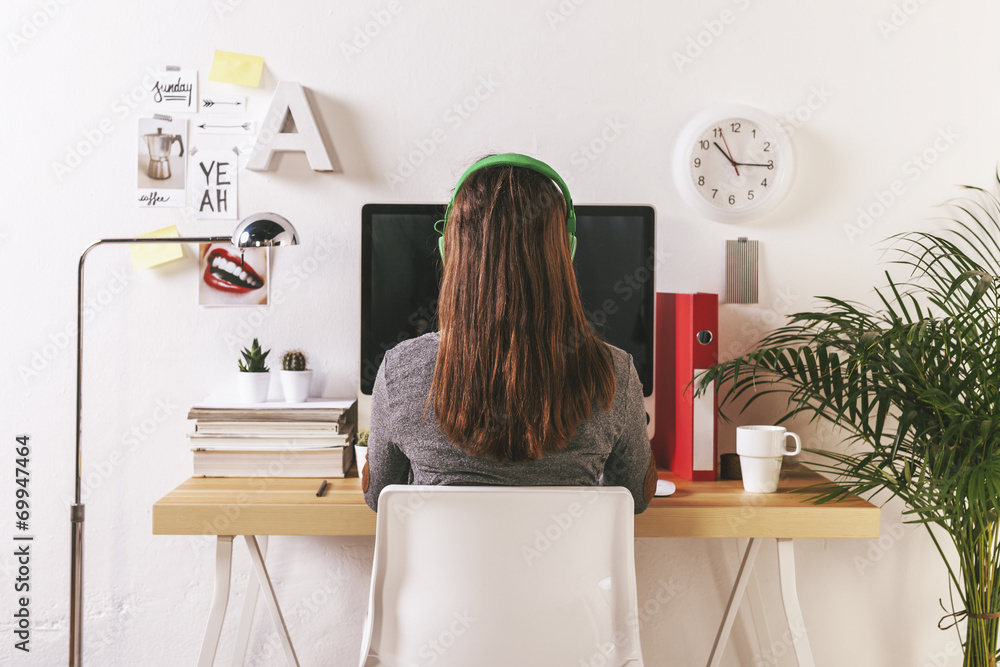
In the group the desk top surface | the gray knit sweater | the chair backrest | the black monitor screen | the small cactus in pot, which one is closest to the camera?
the chair backrest

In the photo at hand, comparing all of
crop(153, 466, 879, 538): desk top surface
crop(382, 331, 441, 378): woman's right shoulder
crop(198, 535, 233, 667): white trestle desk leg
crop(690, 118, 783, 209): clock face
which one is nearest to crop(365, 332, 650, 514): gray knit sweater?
crop(382, 331, 441, 378): woman's right shoulder

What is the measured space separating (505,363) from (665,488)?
60cm

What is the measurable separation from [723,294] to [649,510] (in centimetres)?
69

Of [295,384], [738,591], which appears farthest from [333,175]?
[738,591]

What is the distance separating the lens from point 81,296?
1581mm

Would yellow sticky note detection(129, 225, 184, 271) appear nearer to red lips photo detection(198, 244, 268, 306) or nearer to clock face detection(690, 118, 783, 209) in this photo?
red lips photo detection(198, 244, 268, 306)

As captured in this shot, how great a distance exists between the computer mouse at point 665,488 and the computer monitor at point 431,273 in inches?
10.5

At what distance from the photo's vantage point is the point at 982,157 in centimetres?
181

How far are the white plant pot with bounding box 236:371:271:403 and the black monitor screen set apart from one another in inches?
10.9

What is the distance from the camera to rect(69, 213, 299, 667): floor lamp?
1475 mm

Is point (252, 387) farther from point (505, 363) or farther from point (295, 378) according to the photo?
point (505, 363)

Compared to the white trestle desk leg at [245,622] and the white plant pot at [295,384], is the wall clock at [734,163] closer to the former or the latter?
the white plant pot at [295,384]

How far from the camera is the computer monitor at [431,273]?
61.4 inches

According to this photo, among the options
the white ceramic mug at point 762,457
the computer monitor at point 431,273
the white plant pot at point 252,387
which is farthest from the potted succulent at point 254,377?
the white ceramic mug at point 762,457
